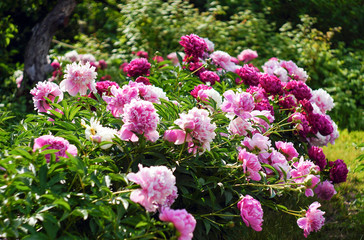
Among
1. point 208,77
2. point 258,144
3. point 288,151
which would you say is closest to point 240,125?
point 258,144

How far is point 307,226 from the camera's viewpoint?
1.91m

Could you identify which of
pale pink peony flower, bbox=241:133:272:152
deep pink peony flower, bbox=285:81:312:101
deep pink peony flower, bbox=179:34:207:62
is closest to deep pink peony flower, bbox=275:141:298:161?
pale pink peony flower, bbox=241:133:272:152

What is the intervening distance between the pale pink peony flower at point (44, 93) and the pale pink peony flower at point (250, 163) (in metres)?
1.00

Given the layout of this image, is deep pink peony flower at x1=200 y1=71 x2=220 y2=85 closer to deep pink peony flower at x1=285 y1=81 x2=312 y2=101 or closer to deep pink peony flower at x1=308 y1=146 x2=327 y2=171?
deep pink peony flower at x1=285 y1=81 x2=312 y2=101

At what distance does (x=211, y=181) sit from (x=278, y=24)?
6.98 meters

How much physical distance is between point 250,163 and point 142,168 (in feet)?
2.00

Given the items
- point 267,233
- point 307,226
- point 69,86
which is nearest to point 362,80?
point 267,233

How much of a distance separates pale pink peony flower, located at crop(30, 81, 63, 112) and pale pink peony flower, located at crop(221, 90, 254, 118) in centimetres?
87

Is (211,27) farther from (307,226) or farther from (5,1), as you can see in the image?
(307,226)

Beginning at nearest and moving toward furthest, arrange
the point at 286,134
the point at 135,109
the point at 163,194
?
the point at 163,194, the point at 135,109, the point at 286,134

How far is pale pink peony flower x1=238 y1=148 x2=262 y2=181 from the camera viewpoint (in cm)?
185

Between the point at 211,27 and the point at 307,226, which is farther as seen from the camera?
the point at 211,27

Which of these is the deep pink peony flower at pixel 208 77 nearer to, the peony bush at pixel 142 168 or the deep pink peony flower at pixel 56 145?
the peony bush at pixel 142 168

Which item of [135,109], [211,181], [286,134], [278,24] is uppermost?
[135,109]
